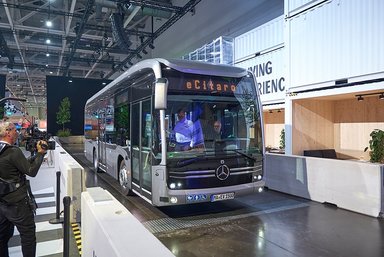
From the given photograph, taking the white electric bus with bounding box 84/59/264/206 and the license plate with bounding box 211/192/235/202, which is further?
the license plate with bounding box 211/192/235/202

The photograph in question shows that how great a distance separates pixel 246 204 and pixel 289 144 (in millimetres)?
2575

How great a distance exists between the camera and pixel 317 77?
7148 millimetres

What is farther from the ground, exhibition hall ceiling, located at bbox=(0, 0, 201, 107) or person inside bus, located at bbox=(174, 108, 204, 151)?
exhibition hall ceiling, located at bbox=(0, 0, 201, 107)

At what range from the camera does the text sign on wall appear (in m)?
8.93

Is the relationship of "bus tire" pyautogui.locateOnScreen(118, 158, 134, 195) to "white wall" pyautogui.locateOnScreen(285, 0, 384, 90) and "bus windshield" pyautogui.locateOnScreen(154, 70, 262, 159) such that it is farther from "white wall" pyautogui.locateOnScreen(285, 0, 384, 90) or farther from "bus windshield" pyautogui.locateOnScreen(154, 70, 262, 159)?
"white wall" pyautogui.locateOnScreen(285, 0, 384, 90)

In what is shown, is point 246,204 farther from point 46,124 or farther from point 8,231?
point 46,124

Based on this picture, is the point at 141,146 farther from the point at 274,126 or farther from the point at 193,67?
the point at 274,126

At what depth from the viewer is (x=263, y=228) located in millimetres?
4727

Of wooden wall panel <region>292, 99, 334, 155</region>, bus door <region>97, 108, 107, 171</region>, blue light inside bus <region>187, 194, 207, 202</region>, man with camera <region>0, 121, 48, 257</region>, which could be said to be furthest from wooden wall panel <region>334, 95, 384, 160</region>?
man with camera <region>0, 121, 48, 257</region>

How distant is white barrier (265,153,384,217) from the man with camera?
5.21 m

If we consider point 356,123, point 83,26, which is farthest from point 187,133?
point 83,26

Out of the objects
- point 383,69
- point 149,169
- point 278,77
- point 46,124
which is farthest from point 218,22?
point 46,124

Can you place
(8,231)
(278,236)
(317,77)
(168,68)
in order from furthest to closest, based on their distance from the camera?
(317,77) < (168,68) < (278,236) < (8,231)

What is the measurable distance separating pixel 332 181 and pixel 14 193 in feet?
18.0
